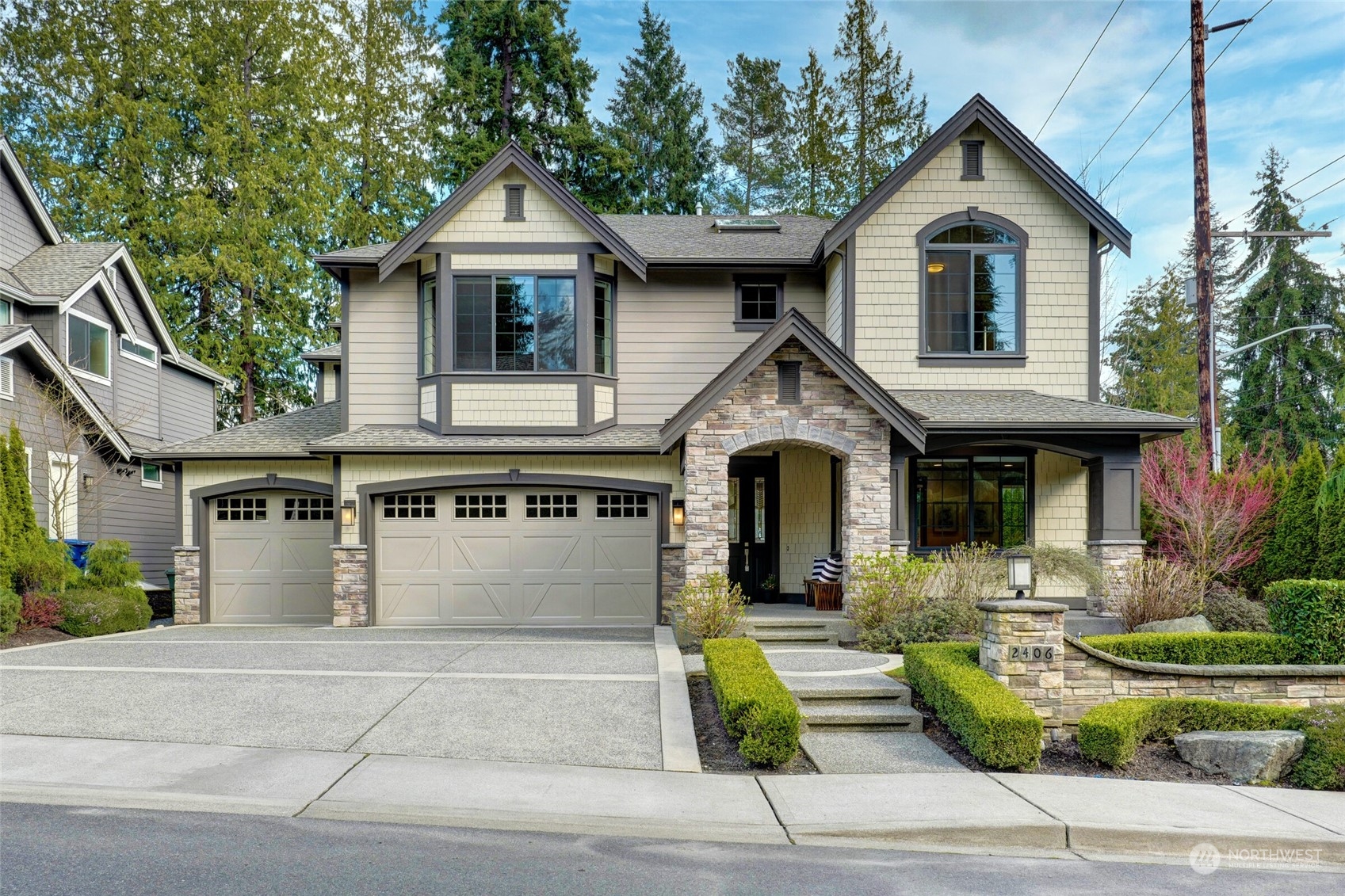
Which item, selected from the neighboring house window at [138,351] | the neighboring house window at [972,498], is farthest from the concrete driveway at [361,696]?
the neighboring house window at [138,351]

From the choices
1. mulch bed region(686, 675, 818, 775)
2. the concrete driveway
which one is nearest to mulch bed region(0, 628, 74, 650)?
the concrete driveway

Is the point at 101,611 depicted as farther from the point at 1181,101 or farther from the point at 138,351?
the point at 1181,101

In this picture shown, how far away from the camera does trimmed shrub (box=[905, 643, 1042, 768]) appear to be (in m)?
7.21

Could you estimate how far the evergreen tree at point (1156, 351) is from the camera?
30.0m

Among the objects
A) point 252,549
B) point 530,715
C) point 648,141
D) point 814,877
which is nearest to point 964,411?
point 530,715

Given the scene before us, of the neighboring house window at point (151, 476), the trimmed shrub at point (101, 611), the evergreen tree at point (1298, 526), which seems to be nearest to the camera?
the trimmed shrub at point (101, 611)

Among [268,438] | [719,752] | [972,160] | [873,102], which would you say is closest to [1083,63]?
[972,160]

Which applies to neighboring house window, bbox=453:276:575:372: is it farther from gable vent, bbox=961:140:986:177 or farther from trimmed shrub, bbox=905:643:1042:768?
trimmed shrub, bbox=905:643:1042:768

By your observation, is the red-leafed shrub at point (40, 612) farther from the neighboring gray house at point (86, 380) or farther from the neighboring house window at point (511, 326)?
the neighboring house window at point (511, 326)

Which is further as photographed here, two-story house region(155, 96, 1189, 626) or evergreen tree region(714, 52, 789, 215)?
evergreen tree region(714, 52, 789, 215)

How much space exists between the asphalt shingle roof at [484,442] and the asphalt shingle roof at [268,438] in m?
1.01

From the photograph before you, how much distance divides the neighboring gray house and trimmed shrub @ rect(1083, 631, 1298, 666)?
1516 cm

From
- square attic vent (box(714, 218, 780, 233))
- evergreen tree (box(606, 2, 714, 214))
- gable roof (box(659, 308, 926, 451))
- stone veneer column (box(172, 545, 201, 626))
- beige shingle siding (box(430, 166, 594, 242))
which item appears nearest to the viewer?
gable roof (box(659, 308, 926, 451))

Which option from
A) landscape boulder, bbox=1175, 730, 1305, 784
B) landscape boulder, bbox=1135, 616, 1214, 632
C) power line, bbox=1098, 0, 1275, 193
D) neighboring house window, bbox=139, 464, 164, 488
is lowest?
landscape boulder, bbox=1175, 730, 1305, 784
